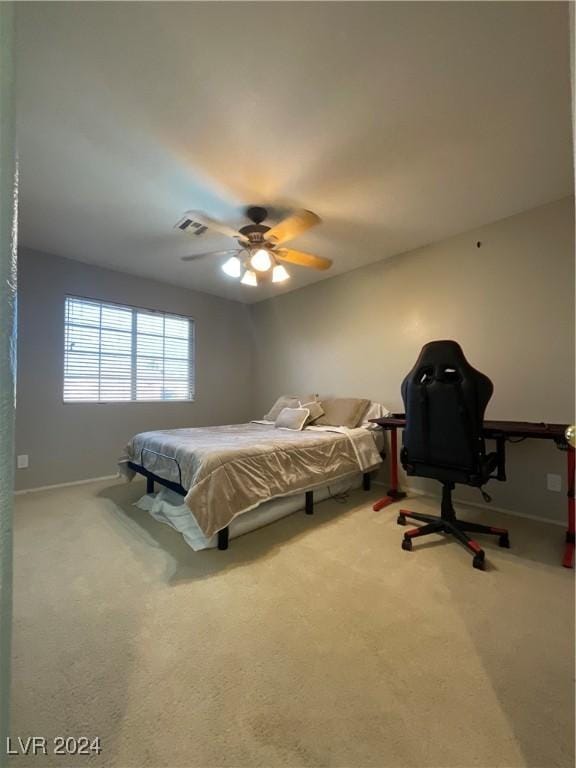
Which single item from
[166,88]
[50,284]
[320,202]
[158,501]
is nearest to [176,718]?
[158,501]

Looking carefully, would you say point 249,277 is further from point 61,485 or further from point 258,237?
point 61,485

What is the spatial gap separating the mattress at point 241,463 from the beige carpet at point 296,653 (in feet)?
1.16

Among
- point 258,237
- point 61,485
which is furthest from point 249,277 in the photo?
point 61,485

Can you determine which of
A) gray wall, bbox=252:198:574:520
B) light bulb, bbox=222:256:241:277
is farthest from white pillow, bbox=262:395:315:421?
light bulb, bbox=222:256:241:277

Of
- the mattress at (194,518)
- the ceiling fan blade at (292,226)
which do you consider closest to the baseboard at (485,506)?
the mattress at (194,518)

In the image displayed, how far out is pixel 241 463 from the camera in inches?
87.7

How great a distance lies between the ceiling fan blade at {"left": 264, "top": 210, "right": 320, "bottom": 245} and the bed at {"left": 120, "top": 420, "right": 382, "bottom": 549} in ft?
5.24

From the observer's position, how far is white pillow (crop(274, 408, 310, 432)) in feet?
11.3

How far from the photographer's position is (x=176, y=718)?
1.06 meters

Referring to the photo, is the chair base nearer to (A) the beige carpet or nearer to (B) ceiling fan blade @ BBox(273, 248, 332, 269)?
(A) the beige carpet

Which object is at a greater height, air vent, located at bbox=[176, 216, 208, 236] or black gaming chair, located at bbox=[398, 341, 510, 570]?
air vent, located at bbox=[176, 216, 208, 236]

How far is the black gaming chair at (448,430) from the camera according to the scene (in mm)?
1953

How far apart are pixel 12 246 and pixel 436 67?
193cm

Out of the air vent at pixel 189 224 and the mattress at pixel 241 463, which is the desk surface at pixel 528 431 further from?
the air vent at pixel 189 224
